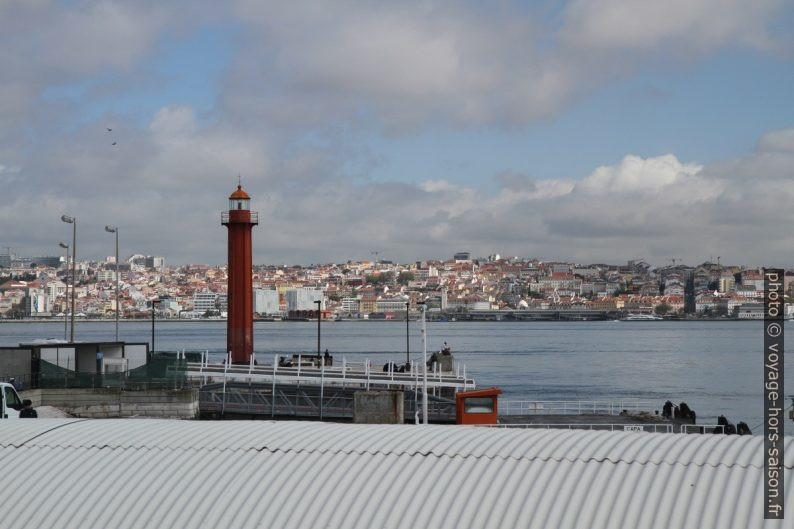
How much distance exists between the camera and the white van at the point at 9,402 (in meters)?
23.3

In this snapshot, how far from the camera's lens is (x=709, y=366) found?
96188 mm

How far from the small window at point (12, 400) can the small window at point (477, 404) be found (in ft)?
34.8

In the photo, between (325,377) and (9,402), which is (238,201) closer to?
(325,377)

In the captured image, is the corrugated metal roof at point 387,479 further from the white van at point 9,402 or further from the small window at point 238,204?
the small window at point 238,204

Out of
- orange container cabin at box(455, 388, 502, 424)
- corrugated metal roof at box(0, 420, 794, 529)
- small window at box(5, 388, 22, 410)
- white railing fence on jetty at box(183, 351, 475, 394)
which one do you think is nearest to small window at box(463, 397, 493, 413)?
orange container cabin at box(455, 388, 502, 424)

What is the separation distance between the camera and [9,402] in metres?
24.5

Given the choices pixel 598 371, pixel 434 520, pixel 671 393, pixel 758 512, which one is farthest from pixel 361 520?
pixel 598 371

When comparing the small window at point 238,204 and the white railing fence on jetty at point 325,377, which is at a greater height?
the small window at point 238,204

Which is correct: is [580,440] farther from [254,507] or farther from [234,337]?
[234,337]

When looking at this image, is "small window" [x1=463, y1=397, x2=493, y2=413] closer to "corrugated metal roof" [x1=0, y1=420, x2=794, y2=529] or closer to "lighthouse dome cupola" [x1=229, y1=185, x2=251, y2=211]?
"corrugated metal roof" [x1=0, y1=420, x2=794, y2=529]

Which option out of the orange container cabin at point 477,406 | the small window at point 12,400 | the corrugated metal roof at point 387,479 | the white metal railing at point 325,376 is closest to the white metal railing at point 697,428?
the orange container cabin at point 477,406

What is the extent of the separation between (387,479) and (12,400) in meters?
14.8

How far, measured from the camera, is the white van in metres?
23.3

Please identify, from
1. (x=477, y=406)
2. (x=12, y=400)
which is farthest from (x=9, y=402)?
(x=477, y=406)
